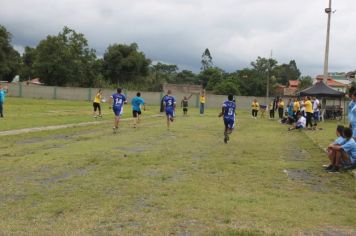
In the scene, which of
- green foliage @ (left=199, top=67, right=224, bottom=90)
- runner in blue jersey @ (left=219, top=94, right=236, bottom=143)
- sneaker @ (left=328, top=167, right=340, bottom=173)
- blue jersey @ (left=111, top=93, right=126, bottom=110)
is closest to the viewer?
sneaker @ (left=328, top=167, right=340, bottom=173)

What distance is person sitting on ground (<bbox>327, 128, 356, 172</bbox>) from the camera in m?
10.6

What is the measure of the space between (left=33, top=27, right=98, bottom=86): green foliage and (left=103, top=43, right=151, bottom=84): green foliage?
15.5 ft

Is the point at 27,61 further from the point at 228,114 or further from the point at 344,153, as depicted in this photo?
the point at 344,153

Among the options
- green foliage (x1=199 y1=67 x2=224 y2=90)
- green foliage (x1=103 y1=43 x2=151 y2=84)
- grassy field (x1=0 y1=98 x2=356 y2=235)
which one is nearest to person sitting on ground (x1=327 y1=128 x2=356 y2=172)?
grassy field (x1=0 y1=98 x2=356 y2=235)

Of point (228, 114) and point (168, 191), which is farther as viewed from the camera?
point (228, 114)

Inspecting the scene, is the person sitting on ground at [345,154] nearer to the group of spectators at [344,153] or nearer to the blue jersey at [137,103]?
the group of spectators at [344,153]

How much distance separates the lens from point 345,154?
10609mm

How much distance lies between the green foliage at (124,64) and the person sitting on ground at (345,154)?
70.3 metres

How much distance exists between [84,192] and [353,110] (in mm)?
6529

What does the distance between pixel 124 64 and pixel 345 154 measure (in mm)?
71210

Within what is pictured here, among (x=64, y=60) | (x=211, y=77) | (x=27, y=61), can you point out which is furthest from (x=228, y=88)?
(x=27, y=61)

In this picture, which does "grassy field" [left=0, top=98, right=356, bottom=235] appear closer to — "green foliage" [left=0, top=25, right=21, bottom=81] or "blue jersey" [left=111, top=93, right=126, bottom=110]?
"blue jersey" [left=111, top=93, right=126, bottom=110]

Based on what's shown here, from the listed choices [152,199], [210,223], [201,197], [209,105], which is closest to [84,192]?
[152,199]

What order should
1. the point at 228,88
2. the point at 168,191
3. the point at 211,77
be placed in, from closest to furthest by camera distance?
the point at 168,191 → the point at 228,88 → the point at 211,77
